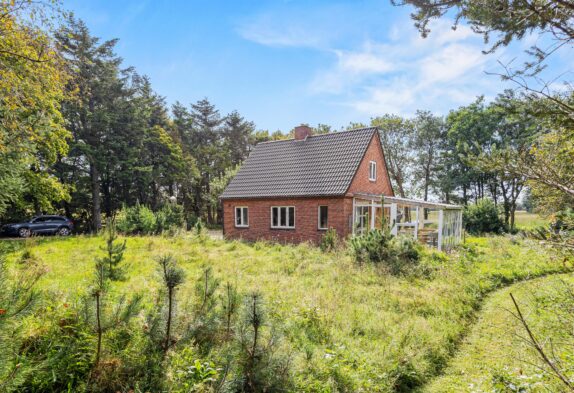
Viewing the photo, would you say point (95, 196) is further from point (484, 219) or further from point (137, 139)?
point (484, 219)

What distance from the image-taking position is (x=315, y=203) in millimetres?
16344

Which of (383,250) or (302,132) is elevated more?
(302,132)

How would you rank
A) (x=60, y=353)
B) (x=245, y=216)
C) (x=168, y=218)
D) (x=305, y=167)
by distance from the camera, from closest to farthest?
1. (x=60, y=353)
2. (x=305, y=167)
3. (x=245, y=216)
4. (x=168, y=218)

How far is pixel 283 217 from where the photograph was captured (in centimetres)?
1764

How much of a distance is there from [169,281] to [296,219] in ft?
46.5

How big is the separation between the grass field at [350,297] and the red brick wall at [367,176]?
6200 mm

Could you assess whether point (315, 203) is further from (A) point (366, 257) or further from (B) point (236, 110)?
(B) point (236, 110)

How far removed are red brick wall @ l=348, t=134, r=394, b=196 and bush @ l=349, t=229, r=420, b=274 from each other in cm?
550

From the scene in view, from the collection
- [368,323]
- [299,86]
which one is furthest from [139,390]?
[299,86]

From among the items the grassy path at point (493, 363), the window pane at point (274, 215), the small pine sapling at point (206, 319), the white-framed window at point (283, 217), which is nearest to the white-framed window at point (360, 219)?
the white-framed window at point (283, 217)

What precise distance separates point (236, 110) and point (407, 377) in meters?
40.7

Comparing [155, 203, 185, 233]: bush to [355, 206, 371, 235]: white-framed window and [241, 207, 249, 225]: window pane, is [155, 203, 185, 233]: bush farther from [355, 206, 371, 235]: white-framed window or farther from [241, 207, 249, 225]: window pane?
[355, 206, 371, 235]: white-framed window

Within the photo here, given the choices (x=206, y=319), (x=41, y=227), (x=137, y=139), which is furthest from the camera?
(x=137, y=139)

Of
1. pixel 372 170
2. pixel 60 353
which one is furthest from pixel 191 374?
pixel 372 170
